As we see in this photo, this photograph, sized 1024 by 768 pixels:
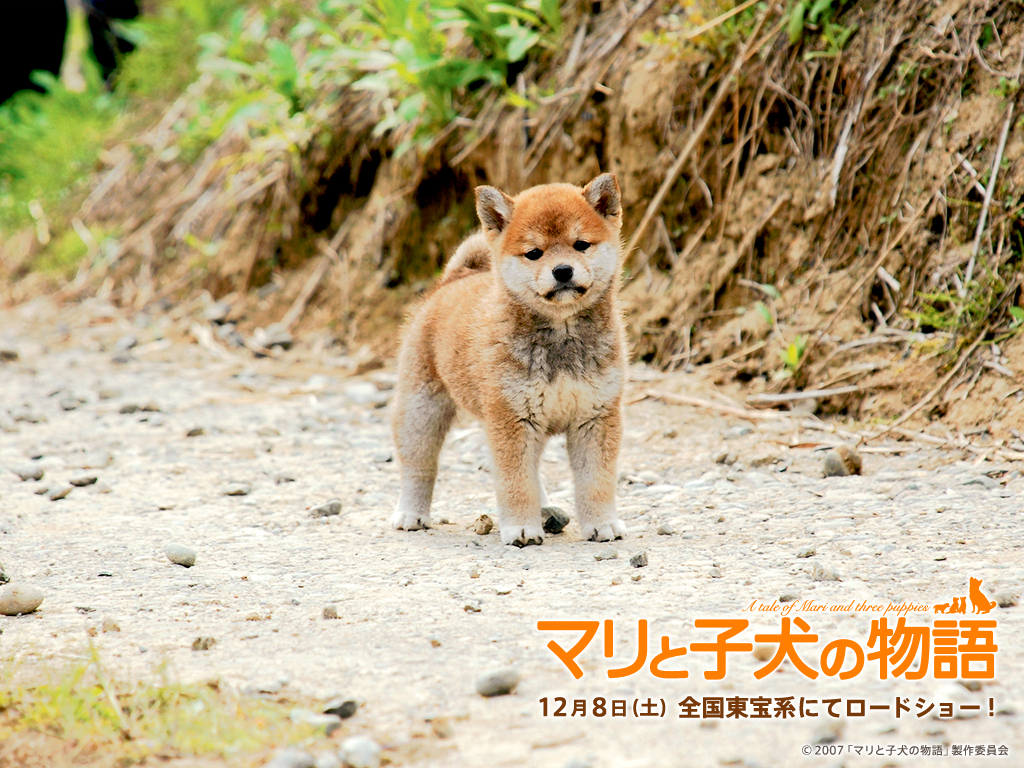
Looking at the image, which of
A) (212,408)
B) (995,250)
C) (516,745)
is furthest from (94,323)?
(516,745)

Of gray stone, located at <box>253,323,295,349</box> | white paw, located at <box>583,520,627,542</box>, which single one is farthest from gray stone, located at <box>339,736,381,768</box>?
gray stone, located at <box>253,323,295,349</box>

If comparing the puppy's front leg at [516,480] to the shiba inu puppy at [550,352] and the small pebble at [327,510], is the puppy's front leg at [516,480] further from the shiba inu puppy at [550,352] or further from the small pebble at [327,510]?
the small pebble at [327,510]

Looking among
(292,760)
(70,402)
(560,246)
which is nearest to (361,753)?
(292,760)

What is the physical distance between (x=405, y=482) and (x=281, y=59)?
6210 millimetres

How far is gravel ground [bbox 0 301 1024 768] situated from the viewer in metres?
2.50

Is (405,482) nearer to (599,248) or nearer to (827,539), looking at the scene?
(599,248)

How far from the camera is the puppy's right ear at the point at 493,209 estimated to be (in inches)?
182

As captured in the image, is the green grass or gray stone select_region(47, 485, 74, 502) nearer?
the green grass

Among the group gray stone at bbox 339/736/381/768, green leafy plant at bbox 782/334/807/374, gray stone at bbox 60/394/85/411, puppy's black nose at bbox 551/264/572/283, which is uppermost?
puppy's black nose at bbox 551/264/572/283

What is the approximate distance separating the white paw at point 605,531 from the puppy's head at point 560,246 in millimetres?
938

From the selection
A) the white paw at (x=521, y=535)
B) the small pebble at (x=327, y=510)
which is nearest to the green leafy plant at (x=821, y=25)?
the white paw at (x=521, y=535)

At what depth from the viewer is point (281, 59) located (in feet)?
31.7

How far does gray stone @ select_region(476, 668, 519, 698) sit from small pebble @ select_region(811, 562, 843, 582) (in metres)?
1.38

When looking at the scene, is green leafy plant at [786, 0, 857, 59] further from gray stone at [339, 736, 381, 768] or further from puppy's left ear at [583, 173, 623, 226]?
gray stone at [339, 736, 381, 768]
